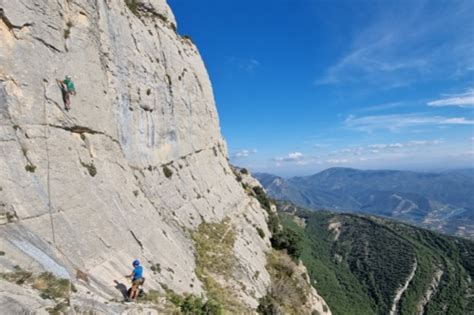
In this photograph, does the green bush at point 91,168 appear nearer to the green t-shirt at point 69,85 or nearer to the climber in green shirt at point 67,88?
the climber in green shirt at point 67,88

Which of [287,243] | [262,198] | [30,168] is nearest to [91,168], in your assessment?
[30,168]

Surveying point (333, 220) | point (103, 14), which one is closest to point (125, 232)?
point (103, 14)

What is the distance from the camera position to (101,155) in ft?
68.7

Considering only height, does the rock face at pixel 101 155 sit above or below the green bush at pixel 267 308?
above

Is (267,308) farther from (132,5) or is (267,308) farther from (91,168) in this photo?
(132,5)

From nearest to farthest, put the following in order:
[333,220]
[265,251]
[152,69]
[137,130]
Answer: [137,130] < [152,69] < [265,251] < [333,220]

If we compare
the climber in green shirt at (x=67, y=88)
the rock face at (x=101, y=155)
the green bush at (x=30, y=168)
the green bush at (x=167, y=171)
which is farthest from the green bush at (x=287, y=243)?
the green bush at (x=30, y=168)

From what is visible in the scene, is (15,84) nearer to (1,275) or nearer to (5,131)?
(5,131)

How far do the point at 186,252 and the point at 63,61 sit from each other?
16.6 metres

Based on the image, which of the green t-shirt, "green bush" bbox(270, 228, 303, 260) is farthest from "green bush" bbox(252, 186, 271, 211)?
the green t-shirt

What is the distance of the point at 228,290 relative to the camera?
961 inches

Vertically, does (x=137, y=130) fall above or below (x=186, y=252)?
above

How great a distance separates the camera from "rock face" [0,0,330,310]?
14242mm

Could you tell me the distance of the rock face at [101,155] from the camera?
46.7 feet
